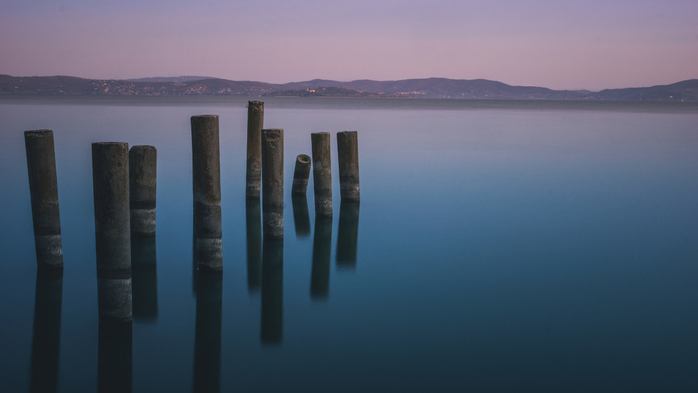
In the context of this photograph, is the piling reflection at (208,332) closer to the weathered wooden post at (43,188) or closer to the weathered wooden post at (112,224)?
the weathered wooden post at (112,224)

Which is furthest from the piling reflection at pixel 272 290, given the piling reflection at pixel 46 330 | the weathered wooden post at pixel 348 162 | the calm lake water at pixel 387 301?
the weathered wooden post at pixel 348 162

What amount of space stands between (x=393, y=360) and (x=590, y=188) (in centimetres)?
1140

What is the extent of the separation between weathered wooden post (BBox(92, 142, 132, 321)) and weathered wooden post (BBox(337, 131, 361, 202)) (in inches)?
201

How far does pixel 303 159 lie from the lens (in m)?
10.7

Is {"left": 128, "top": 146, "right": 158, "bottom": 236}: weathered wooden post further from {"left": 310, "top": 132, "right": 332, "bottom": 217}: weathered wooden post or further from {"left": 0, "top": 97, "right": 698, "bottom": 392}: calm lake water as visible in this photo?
{"left": 310, "top": 132, "right": 332, "bottom": 217}: weathered wooden post

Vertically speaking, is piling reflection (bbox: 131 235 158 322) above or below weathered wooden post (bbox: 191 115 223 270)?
below

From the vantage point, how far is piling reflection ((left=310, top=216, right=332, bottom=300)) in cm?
688

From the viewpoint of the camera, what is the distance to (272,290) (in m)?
6.82

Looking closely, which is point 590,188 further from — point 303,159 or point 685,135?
point 685,135

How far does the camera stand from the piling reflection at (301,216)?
30.8 feet

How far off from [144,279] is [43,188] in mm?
1549

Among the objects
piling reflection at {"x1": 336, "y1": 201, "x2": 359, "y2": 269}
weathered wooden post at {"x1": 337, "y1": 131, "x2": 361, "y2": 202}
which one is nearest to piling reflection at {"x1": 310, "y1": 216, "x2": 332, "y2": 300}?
piling reflection at {"x1": 336, "y1": 201, "x2": 359, "y2": 269}

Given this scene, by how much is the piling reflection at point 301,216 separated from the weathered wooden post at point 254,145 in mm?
813

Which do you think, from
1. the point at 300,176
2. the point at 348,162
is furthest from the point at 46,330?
the point at 300,176
